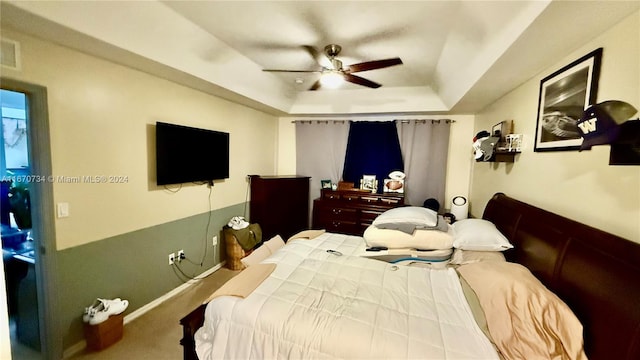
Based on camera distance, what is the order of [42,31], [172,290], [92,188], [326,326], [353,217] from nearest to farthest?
[326,326]
[42,31]
[92,188]
[172,290]
[353,217]

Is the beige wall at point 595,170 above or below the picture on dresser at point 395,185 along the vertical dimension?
above

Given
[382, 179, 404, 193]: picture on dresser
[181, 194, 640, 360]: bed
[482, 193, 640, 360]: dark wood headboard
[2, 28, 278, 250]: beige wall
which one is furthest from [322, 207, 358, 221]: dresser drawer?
[482, 193, 640, 360]: dark wood headboard

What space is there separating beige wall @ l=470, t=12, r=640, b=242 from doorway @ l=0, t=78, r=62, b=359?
334cm

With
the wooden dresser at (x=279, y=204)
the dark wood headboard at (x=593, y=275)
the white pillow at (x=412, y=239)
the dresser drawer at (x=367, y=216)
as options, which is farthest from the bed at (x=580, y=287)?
the wooden dresser at (x=279, y=204)

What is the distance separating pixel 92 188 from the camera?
2062 mm

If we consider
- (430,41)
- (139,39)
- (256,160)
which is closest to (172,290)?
(256,160)

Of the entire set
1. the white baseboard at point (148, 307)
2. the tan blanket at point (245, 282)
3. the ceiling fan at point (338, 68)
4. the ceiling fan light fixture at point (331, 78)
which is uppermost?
the ceiling fan at point (338, 68)

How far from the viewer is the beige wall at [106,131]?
5.99ft

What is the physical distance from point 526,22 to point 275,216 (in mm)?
3475

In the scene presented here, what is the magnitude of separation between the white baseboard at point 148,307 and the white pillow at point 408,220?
2201 millimetres

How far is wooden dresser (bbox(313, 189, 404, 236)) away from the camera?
393 cm

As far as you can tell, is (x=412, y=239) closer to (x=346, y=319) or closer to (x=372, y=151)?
(x=346, y=319)

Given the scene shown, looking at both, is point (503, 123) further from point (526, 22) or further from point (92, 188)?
point (92, 188)

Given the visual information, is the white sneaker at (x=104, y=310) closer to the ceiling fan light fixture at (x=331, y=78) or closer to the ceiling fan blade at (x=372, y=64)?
the ceiling fan light fixture at (x=331, y=78)
